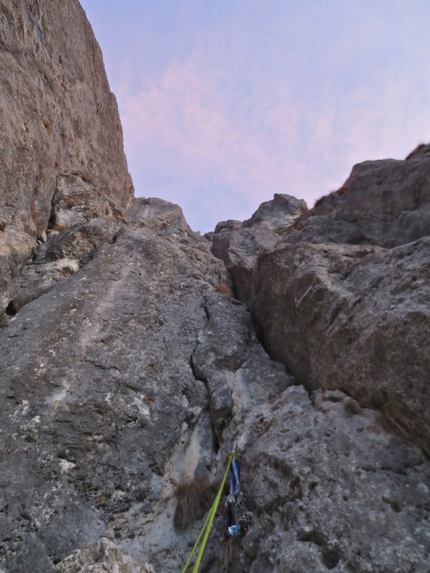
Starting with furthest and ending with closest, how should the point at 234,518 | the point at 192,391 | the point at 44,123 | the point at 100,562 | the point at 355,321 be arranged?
the point at 44,123, the point at 192,391, the point at 355,321, the point at 234,518, the point at 100,562

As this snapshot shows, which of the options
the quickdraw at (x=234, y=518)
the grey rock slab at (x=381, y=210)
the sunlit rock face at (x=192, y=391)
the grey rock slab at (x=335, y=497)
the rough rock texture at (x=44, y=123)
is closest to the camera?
the grey rock slab at (x=335, y=497)

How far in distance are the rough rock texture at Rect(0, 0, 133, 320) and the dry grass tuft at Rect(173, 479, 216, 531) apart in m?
6.73

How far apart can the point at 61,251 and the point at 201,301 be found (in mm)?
4824

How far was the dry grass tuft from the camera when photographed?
704cm

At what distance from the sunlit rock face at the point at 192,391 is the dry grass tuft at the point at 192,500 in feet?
0.08

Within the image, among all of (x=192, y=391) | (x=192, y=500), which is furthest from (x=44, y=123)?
(x=192, y=500)

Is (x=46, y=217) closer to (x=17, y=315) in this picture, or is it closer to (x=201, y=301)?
(x=17, y=315)

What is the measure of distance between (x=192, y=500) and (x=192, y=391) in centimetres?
247

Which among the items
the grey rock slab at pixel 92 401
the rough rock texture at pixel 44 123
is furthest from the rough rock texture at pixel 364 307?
the rough rock texture at pixel 44 123

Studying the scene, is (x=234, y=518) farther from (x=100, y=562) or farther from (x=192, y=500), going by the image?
(x=100, y=562)

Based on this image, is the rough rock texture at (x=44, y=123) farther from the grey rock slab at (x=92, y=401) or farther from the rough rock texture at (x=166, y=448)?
the rough rock texture at (x=166, y=448)

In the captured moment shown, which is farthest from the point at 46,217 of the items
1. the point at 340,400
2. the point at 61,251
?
the point at 340,400

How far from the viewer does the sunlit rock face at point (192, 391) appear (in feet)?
19.1

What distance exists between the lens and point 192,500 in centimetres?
726
